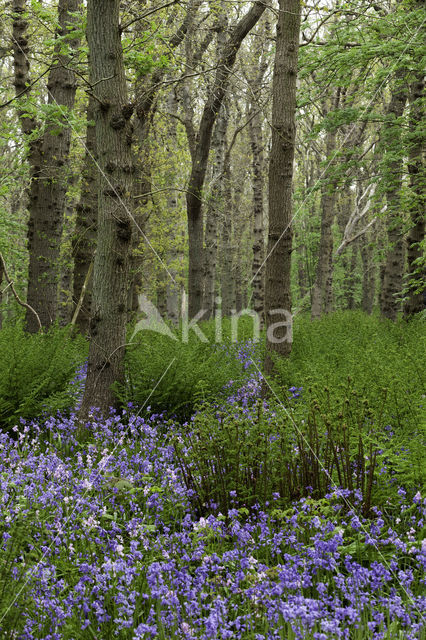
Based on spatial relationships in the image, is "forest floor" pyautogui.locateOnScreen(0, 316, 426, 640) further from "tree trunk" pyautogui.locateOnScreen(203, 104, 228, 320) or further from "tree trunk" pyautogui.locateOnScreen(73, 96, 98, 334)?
"tree trunk" pyautogui.locateOnScreen(203, 104, 228, 320)

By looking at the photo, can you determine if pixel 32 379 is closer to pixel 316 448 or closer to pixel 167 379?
pixel 167 379

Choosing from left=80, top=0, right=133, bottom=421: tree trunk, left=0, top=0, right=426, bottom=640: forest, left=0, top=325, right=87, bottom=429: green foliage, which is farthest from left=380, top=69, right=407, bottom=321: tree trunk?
left=0, top=325, right=87, bottom=429: green foliage

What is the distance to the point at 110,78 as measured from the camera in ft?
15.3

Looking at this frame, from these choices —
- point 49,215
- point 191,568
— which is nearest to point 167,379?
point 191,568

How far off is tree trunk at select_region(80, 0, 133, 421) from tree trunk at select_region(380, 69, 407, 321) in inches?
196

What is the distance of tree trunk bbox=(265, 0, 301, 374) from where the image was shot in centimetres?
558

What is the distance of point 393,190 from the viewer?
1003 cm

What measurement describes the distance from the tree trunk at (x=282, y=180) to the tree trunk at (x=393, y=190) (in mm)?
3048

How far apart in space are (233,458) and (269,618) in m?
1.31

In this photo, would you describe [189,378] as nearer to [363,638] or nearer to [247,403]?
Answer: [247,403]

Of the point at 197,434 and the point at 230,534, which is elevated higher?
the point at 197,434

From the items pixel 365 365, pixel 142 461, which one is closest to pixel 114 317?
pixel 142 461

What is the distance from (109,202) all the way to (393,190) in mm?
7111

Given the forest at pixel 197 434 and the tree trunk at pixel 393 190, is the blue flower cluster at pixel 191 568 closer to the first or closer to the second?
the forest at pixel 197 434
